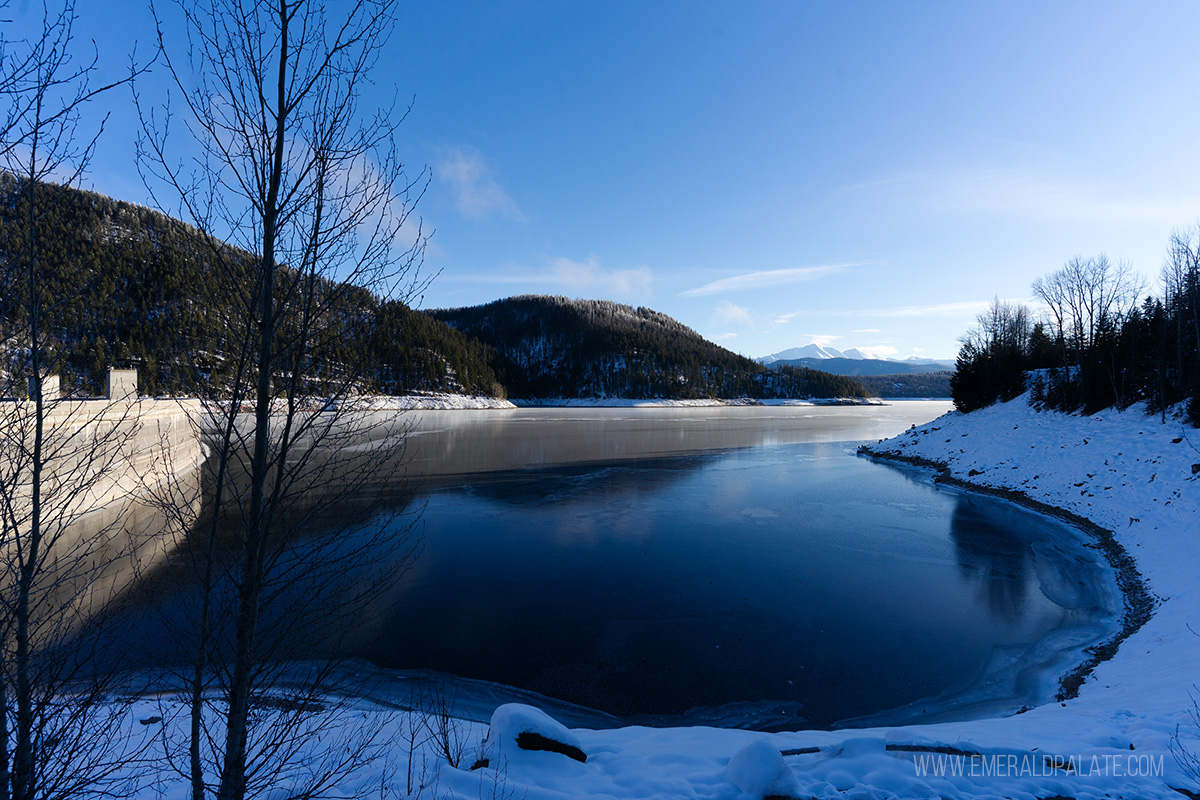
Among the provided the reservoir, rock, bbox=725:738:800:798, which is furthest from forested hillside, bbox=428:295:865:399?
rock, bbox=725:738:800:798

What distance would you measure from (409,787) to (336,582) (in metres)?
6.93

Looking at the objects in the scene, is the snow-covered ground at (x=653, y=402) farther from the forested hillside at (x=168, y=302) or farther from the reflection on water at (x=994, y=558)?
the forested hillside at (x=168, y=302)

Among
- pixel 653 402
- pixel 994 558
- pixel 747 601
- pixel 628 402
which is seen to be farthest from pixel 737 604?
pixel 628 402

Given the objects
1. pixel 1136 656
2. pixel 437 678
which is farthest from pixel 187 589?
pixel 1136 656

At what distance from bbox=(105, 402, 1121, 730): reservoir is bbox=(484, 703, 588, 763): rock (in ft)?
6.80

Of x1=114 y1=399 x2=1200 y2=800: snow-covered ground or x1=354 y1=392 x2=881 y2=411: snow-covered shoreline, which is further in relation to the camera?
x1=354 y1=392 x2=881 y2=411: snow-covered shoreline

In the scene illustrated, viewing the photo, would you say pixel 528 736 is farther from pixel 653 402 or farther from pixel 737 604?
pixel 653 402

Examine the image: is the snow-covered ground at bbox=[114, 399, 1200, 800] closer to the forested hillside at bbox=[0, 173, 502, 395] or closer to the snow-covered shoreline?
the forested hillside at bbox=[0, 173, 502, 395]

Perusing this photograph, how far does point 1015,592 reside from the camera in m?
11.3

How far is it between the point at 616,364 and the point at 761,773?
5785 inches

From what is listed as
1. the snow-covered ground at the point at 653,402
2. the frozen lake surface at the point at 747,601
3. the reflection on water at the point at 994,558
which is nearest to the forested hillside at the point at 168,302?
the frozen lake surface at the point at 747,601

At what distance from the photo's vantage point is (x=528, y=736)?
201 inches

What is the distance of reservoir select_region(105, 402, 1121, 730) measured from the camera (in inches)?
297

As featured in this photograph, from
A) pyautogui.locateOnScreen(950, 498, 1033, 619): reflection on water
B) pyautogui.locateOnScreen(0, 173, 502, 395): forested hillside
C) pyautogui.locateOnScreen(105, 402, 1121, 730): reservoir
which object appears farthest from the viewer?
pyautogui.locateOnScreen(950, 498, 1033, 619): reflection on water
